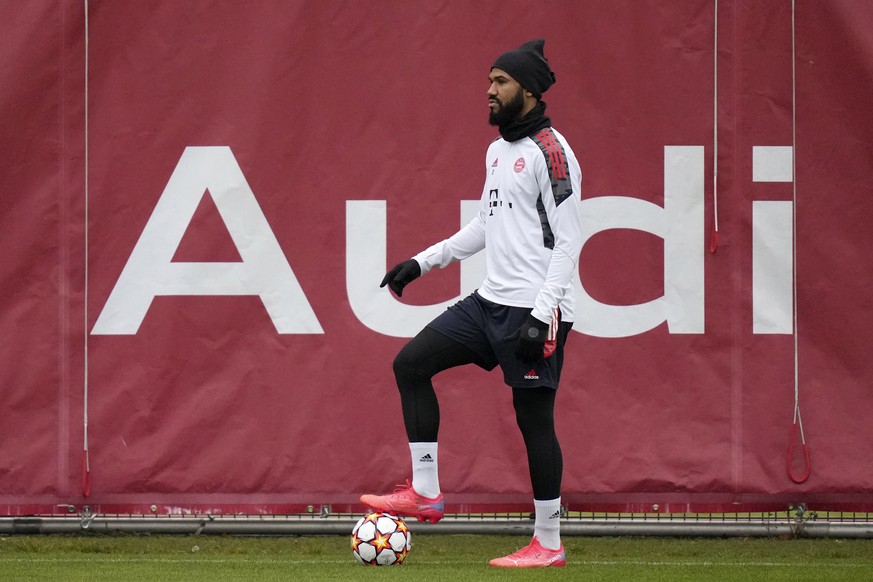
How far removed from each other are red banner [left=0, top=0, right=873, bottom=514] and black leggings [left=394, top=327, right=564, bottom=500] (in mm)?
1400

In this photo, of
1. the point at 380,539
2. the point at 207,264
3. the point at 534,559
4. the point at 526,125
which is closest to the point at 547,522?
the point at 534,559

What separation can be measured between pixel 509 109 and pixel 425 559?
1.77 metres

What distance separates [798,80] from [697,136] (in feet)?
1.71

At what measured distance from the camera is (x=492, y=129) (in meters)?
6.27

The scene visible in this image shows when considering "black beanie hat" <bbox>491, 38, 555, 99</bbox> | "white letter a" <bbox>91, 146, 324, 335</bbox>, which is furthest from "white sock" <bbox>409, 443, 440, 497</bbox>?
"white letter a" <bbox>91, 146, 324, 335</bbox>

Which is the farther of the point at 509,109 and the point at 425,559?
the point at 425,559

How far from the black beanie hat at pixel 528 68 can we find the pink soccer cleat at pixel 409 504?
1.46 meters

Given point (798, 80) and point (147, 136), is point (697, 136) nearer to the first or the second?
point (798, 80)

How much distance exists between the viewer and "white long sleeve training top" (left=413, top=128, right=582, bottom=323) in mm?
4633

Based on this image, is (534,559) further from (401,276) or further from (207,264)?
(207,264)

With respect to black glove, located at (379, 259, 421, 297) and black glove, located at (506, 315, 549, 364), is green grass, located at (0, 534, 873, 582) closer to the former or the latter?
black glove, located at (506, 315, 549, 364)

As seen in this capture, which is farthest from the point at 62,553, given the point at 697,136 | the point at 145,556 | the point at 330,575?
the point at 697,136

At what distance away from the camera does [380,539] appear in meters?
4.73

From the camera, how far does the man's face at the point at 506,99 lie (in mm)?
4785
